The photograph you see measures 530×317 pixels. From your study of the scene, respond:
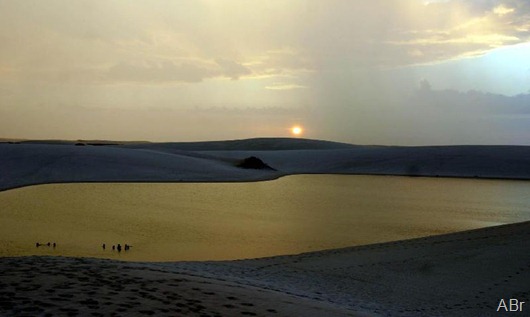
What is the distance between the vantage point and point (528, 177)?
37031mm

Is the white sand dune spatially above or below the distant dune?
below

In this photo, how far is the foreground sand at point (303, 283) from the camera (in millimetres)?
4801

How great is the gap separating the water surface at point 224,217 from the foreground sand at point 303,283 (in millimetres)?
1913

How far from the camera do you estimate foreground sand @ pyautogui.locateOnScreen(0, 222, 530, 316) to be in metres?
4.80

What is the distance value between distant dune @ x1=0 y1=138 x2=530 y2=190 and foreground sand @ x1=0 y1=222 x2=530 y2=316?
60.7 feet

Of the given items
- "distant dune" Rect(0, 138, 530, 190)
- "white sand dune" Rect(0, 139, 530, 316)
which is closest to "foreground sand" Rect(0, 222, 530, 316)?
"white sand dune" Rect(0, 139, 530, 316)

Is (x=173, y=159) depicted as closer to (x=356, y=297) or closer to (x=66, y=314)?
(x=356, y=297)

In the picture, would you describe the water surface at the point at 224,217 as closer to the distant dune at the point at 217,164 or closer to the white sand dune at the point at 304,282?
the white sand dune at the point at 304,282

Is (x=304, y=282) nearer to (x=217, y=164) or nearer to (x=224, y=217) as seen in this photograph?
(x=224, y=217)

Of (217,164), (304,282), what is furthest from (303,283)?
(217,164)

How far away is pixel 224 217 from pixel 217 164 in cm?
2164

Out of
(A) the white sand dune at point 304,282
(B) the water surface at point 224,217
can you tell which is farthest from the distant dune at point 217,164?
(A) the white sand dune at point 304,282

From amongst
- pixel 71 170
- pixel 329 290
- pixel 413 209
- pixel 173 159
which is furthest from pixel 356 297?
pixel 173 159

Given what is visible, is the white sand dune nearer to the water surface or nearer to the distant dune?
the water surface
